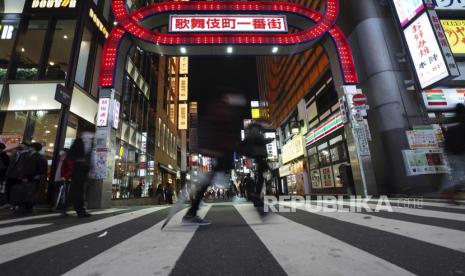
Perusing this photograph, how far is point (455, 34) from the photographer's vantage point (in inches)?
448

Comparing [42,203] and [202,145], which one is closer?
[202,145]

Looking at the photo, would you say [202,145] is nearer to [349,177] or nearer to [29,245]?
[29,245]

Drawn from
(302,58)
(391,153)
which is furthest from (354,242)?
(302,58)

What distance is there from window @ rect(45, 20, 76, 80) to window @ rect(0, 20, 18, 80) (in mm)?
1926

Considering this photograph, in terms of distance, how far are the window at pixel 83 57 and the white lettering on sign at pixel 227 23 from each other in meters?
4.39

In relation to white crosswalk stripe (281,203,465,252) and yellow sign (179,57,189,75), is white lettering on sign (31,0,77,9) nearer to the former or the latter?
white crosswalk stripe (281,203,465,252)

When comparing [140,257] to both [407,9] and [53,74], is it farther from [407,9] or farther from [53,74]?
[407,9]

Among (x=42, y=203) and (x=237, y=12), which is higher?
(x=237, y=12)

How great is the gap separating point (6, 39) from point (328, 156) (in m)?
18.0

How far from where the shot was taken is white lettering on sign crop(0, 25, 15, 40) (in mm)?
10324

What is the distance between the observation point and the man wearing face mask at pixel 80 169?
4.24 meters

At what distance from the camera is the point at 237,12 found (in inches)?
441

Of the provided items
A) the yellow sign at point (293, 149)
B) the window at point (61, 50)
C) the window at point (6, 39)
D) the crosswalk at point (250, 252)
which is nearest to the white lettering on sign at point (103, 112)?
the window at point (61, 50)

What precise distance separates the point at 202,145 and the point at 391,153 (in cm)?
865
